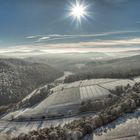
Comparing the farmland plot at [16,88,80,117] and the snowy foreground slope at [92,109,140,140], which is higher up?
the farmland plot at [16,88,80,117]

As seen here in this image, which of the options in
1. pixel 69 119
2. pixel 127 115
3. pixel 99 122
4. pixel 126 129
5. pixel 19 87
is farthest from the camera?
pixel 19 87

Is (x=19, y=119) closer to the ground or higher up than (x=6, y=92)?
closer to the ground

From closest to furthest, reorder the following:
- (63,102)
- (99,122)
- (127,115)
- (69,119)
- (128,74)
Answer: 1. (99,122)
2. (127,115)
3. (69,119)
4. (63,102)
5. (128,74)

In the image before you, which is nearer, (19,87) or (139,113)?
(139,113)

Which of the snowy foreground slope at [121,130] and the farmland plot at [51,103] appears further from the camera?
the farmland plot at [51,103]

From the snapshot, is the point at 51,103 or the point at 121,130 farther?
the point at 51,103

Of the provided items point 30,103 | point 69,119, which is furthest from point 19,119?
point 30,103

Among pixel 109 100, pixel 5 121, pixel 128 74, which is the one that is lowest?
pixel 5 121

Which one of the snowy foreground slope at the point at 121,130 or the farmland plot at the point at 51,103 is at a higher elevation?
the farmland plot at the point at 51,103

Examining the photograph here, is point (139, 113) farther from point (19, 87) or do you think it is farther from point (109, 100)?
point (19, 87)

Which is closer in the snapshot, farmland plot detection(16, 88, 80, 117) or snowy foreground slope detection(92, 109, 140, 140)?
snowy foreground slope detection(92, 109, 140, 140)

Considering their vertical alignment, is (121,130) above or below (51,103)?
below
